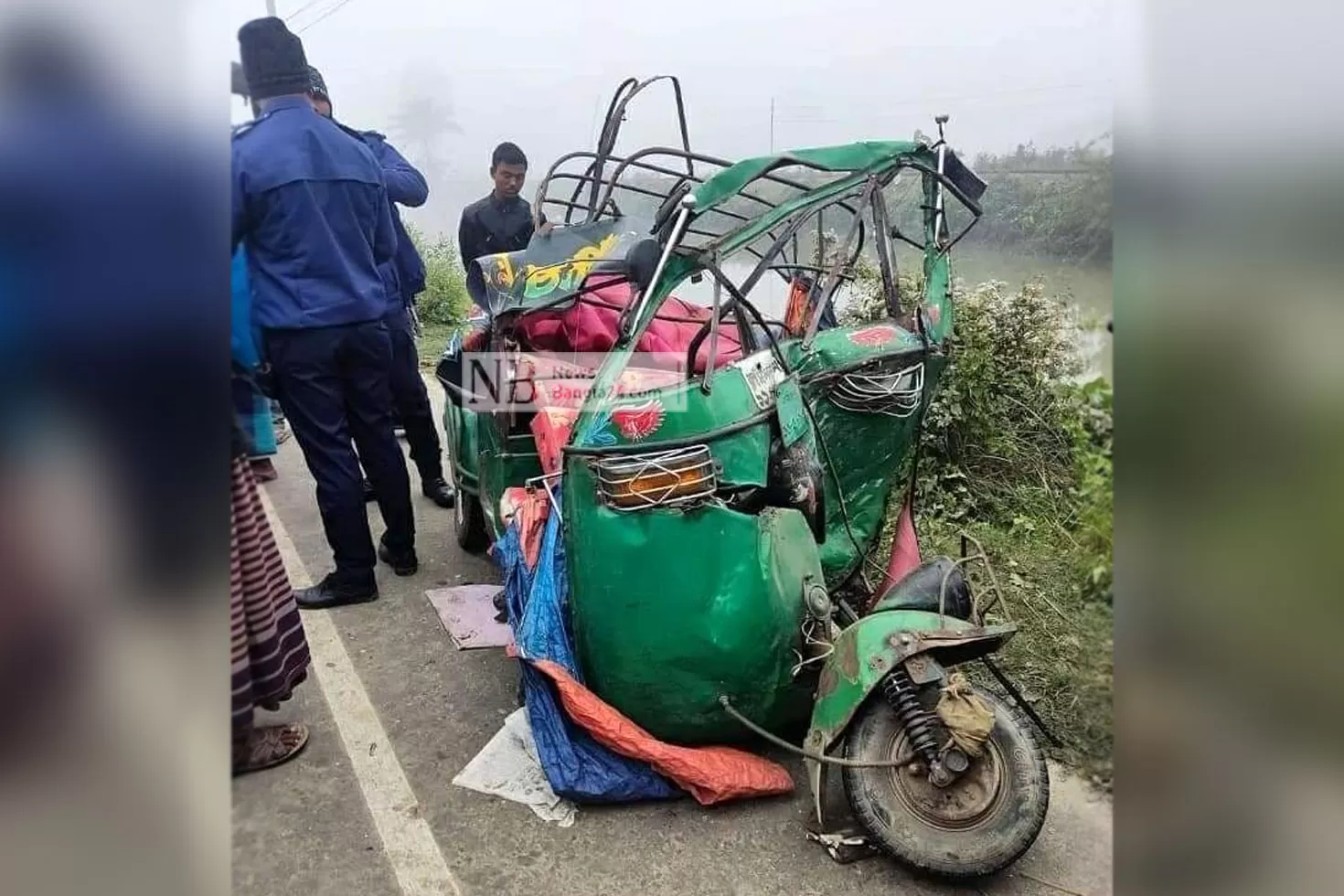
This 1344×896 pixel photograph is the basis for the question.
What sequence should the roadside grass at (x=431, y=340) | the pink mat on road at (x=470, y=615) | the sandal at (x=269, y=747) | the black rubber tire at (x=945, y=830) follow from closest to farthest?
the sandal at (x=269, y=747)
the black rubber tire at (x=945, y=830)
the pink mat on road at (x=470, y=615)
the roadside grass at (x=431, y=340)

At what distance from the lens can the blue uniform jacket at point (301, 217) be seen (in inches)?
49.6

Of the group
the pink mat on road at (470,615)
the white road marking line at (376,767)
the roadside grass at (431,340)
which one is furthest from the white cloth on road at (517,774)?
the roadside grass at (431,340)

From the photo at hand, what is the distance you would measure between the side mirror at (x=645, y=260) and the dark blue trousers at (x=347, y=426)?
0.77m

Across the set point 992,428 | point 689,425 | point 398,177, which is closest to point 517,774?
point 689,425

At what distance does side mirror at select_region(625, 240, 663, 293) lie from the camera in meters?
2.66

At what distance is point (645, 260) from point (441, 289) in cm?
446

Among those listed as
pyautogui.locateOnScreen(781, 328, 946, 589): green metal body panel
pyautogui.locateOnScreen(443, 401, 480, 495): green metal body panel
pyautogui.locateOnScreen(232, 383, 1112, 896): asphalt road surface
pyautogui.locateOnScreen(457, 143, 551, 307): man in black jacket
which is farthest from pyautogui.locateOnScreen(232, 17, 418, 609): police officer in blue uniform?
pyautogui.locateOnScreen(457, 143, 551, 307): man in black jacket

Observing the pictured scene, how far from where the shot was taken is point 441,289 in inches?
267

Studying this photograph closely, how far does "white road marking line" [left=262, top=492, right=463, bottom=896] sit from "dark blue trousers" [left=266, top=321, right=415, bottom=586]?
0.26 metres

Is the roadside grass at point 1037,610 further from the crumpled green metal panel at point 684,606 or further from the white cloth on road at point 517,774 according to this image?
the white cloth on road at point 517,774

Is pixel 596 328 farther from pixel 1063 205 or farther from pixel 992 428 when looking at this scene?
pixel 1063 205
